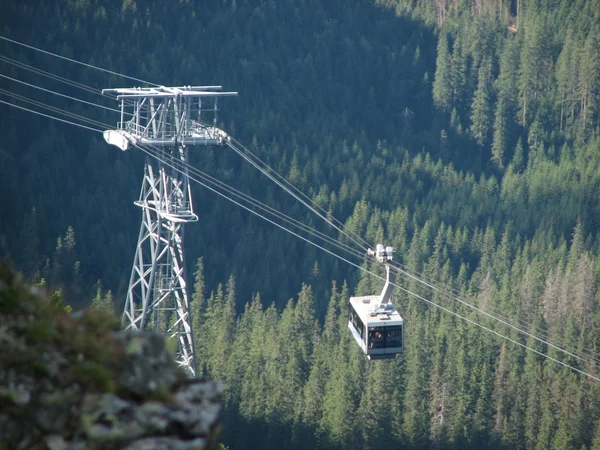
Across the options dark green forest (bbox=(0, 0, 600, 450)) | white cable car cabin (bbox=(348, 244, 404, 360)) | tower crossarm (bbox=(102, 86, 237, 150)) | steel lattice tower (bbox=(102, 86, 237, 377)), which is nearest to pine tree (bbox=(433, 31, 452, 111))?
dark green forest (bbox=(0, 0, 600, 450))

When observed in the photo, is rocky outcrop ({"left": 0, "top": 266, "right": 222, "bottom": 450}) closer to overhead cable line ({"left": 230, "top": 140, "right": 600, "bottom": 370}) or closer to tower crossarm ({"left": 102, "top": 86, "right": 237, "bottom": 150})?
tower crossarm ({"left": 102, "top": 86, "right": 237, "bottom": 150})

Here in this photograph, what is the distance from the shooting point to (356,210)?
8875cm

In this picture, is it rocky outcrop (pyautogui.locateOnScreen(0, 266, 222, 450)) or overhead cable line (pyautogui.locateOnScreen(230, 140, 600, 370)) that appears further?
overhead cable line (pyautogui.locateOnScreen(230, 140, 600, 370))

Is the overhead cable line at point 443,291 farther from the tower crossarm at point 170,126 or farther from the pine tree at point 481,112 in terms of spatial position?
the pine tree at point 481,112

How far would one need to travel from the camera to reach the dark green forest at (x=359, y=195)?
56.8 meters

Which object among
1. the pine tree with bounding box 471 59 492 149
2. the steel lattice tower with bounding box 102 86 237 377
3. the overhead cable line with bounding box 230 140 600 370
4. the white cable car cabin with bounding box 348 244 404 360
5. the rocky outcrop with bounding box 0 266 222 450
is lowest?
the pine tree with bounding box 471 59 492 149

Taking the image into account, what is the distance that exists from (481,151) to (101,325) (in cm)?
10429

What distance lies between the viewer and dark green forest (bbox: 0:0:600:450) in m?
56.8

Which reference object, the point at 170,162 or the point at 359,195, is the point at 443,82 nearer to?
the point at 359,195

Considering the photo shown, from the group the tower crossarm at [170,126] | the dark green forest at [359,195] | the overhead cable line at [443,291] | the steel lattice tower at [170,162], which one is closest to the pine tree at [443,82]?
the dark green forest at [359,195]

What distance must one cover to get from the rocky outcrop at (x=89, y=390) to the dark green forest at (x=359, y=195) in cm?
288

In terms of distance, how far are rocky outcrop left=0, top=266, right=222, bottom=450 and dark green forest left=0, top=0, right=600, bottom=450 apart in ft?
9.46

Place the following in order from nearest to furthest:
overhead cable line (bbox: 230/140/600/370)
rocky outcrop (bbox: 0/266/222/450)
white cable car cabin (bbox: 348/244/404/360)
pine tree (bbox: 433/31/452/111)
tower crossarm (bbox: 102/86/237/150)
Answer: rocky outcrop (bbox: 0/266/222/450)
white cable car cabin (bbox: 348/244/404/360)
tower crossarm (bbox: 102/86/237/150)
overhead cable line (bbox: 230/140/600/370)
pine tree (bbox: 433/31/452/111)

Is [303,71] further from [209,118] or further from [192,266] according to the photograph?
[192,266]
